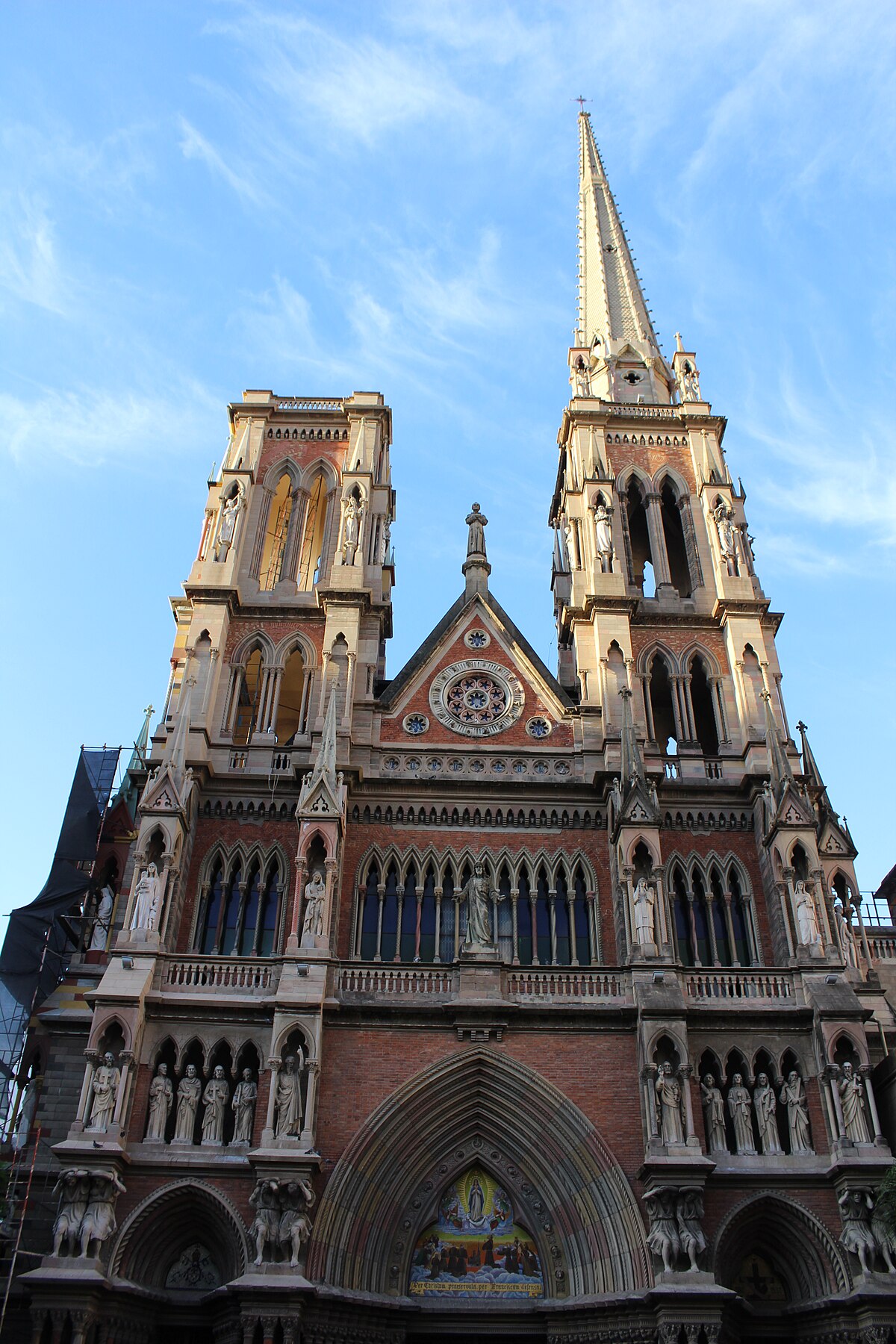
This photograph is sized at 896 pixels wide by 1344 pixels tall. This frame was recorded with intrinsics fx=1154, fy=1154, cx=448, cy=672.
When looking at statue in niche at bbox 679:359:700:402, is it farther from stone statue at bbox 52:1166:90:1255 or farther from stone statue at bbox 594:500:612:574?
stone statue at bbox 52:1166:90:1255

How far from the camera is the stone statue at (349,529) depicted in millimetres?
28156

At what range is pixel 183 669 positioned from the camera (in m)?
26.2

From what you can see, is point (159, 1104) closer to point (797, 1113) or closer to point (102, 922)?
point (102, 922)

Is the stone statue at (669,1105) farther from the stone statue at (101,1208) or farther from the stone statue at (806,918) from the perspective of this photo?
the stone statue at (101,1208)

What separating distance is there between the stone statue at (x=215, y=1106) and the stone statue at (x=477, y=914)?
492cm

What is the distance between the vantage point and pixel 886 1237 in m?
18.2

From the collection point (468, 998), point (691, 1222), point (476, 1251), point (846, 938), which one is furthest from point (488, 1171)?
point (846, 938)

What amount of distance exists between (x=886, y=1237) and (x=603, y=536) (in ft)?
54.2

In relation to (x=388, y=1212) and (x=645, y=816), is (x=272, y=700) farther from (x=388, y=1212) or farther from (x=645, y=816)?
(x=388, y=1212)

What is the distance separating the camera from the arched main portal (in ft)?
61.3

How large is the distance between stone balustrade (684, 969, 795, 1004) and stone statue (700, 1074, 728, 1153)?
4.88 feet

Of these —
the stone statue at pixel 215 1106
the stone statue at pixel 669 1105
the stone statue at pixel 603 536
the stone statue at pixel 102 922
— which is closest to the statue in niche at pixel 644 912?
the stone statue at pixel 669 1105

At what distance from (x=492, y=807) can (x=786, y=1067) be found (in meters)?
7.65

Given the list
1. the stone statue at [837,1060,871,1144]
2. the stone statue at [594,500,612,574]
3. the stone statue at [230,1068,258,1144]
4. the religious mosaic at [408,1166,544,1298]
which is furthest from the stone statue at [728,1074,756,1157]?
the stone statue at [594,500,612,574]
